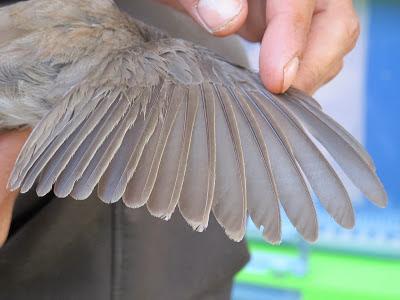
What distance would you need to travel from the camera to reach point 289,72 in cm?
136

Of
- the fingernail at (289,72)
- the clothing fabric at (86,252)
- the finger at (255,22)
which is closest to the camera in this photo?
the fingernail at (289,72)

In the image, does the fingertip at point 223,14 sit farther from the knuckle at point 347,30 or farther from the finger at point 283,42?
the knuckle at point 347,30

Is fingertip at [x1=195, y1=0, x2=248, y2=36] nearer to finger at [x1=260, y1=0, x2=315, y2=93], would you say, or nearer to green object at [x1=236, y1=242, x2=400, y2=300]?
finger at [x1=260, y1=0, x2=315, y2=93]

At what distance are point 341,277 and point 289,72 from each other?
1658 mm

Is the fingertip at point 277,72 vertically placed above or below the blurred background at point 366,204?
above

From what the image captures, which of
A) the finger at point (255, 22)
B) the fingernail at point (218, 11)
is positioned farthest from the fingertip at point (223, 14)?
the finger at point (255, 22)

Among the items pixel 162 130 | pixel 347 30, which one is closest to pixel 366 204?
pixel 347 30

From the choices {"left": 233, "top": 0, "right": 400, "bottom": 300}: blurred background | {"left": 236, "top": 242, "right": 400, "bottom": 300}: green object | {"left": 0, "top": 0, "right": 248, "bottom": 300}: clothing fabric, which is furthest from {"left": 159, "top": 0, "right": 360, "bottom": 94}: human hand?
{"left": 236, "top": 242, "right": 400, "bottom": 300}: green object

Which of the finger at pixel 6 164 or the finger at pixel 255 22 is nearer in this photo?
the finger at pixel 6 164

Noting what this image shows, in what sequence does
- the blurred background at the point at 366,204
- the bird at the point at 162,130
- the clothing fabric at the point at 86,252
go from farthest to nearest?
the blurred background at the point at 366,204 < the clothing fabric at the point at 86,252 < the bird at the point at 162,130

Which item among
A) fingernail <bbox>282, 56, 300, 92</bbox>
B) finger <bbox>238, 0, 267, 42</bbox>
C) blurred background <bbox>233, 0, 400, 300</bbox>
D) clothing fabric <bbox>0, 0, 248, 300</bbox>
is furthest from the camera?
blurred background <bbox>233, 0, 400, 300</bbox>

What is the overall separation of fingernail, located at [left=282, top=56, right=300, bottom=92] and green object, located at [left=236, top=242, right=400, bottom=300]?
5.28 feet

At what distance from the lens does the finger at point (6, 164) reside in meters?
1.43

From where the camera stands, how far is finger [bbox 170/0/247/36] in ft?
4.69
